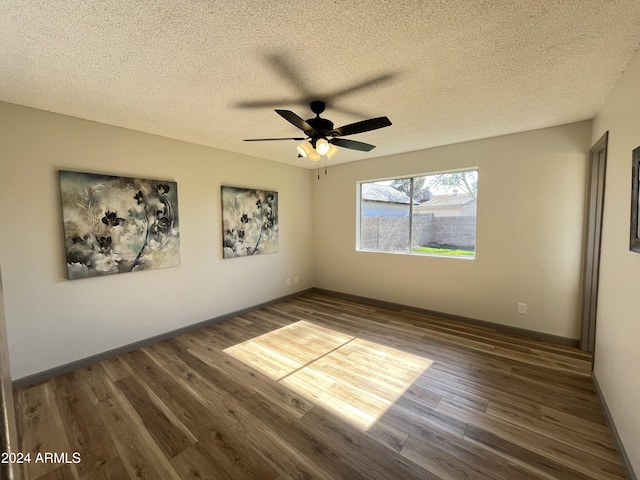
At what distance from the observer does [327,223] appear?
16.3ft

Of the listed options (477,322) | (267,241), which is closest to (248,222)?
(267,241)

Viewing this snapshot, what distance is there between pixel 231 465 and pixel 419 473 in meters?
1.09

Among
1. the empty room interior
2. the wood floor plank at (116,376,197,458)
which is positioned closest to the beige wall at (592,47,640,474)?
the empty room interior

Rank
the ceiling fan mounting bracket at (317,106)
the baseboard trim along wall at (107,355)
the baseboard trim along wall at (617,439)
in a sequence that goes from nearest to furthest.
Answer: the baseboard trim along wall at (617,439) → the ceiling fan mounting bracket at (317,106) → the baseboard trim along wall at (107,355)

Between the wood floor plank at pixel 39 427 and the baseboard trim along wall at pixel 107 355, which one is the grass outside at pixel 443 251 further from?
the wood floor plank at pixel 39 427

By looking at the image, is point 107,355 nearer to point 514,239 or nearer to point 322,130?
point 322,130

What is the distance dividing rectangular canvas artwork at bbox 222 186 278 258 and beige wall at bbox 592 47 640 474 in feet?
12.4

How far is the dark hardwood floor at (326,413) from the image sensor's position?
157 cm

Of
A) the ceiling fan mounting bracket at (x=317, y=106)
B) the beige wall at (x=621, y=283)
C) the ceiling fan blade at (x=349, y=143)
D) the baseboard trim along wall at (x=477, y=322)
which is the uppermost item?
the ceiling fan mounting bracket at (x=317, y=106)

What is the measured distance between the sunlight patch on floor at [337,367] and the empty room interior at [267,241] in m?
0.03

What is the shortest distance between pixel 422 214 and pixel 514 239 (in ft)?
3.88

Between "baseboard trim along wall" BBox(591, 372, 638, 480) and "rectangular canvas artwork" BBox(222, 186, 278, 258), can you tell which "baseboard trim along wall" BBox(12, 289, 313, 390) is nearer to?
"rectangular canvas artwork" BBox(222, 186, 278, 258)

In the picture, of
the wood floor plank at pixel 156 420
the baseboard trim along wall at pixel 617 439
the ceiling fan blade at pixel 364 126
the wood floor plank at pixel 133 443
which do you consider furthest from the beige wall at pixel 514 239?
the wood floor plank at pixel 133 443

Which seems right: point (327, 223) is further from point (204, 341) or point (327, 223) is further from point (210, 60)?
point (210, 60)
